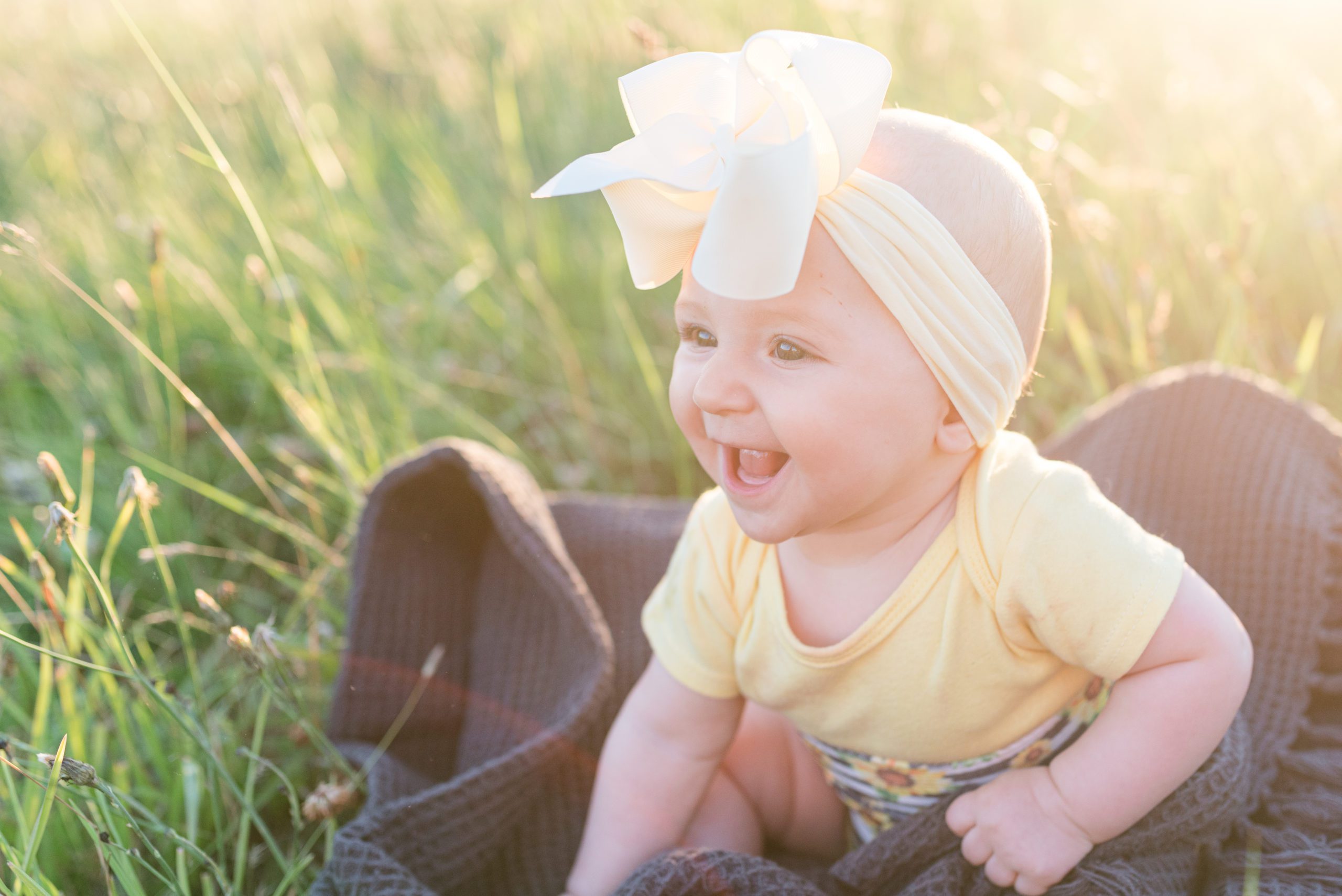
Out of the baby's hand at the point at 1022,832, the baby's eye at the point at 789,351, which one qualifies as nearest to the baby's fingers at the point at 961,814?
the baby's hand at the point at 1022,832

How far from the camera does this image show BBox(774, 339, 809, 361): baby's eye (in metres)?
1.02

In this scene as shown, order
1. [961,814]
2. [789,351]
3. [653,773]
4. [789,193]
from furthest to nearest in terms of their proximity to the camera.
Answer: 1. [653,773]
2. [961,814]
3. [789,351]
4. [789,193]

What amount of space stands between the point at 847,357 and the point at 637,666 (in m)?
0.87

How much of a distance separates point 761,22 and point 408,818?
237 centimetres

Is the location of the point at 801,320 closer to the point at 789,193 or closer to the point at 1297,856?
the point at 789,193

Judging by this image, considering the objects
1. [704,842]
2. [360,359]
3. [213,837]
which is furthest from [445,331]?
[704,842]

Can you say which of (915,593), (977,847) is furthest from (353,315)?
(977,847)

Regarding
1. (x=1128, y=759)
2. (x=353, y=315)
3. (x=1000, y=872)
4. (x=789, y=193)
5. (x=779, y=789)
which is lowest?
(x=779, y=789)

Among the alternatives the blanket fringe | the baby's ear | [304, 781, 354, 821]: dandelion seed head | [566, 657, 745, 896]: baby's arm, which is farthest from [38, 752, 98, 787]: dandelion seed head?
the blanket fringe

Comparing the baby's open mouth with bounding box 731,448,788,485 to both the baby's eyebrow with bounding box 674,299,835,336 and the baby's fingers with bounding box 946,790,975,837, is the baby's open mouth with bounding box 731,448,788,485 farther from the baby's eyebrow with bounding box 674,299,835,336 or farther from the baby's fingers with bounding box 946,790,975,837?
the baby's fingers with bounding box 946,790,975,837

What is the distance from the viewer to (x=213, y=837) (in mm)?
1556

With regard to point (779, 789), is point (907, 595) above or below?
above

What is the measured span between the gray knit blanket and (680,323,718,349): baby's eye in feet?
2.06

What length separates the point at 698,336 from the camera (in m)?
1.09
